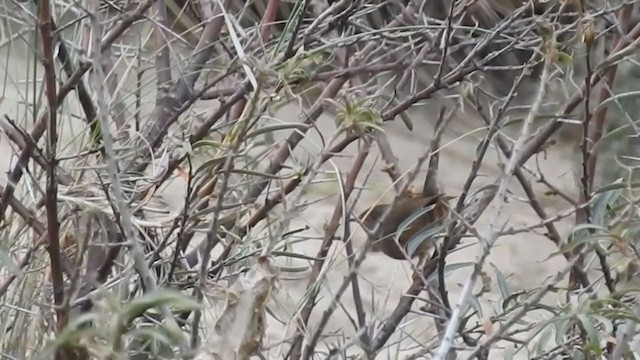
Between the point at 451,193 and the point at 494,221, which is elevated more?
the point at 451,193

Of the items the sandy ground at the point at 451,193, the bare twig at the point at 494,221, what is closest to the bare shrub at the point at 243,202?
the bare twig at the point at 494,221

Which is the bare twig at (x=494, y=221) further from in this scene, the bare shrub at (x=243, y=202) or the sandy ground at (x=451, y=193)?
the sandy ground at (x=451, y=193)

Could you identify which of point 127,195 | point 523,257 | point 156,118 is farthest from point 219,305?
point 523,257

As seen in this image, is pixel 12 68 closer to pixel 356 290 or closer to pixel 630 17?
pixel 356 290

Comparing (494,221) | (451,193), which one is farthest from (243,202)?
(451,193)

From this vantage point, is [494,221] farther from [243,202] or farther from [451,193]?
[451,193]

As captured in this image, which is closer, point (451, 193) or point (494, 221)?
point (494, 221)

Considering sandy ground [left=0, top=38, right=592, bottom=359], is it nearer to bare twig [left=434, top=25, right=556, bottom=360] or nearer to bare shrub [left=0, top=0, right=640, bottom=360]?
bare shrub [left=0, top=0, right=640, bottom=360]

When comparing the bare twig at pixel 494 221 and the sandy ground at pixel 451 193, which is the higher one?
the sandy ground at pixel 451 193

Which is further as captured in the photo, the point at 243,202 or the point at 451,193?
the point at 451,193

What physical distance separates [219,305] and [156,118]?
35 cm

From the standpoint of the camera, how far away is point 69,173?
76 centimetres

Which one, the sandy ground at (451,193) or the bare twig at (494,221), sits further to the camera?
the sandy ground at (451,193)

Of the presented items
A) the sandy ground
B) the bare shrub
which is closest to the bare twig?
the bare shrub
